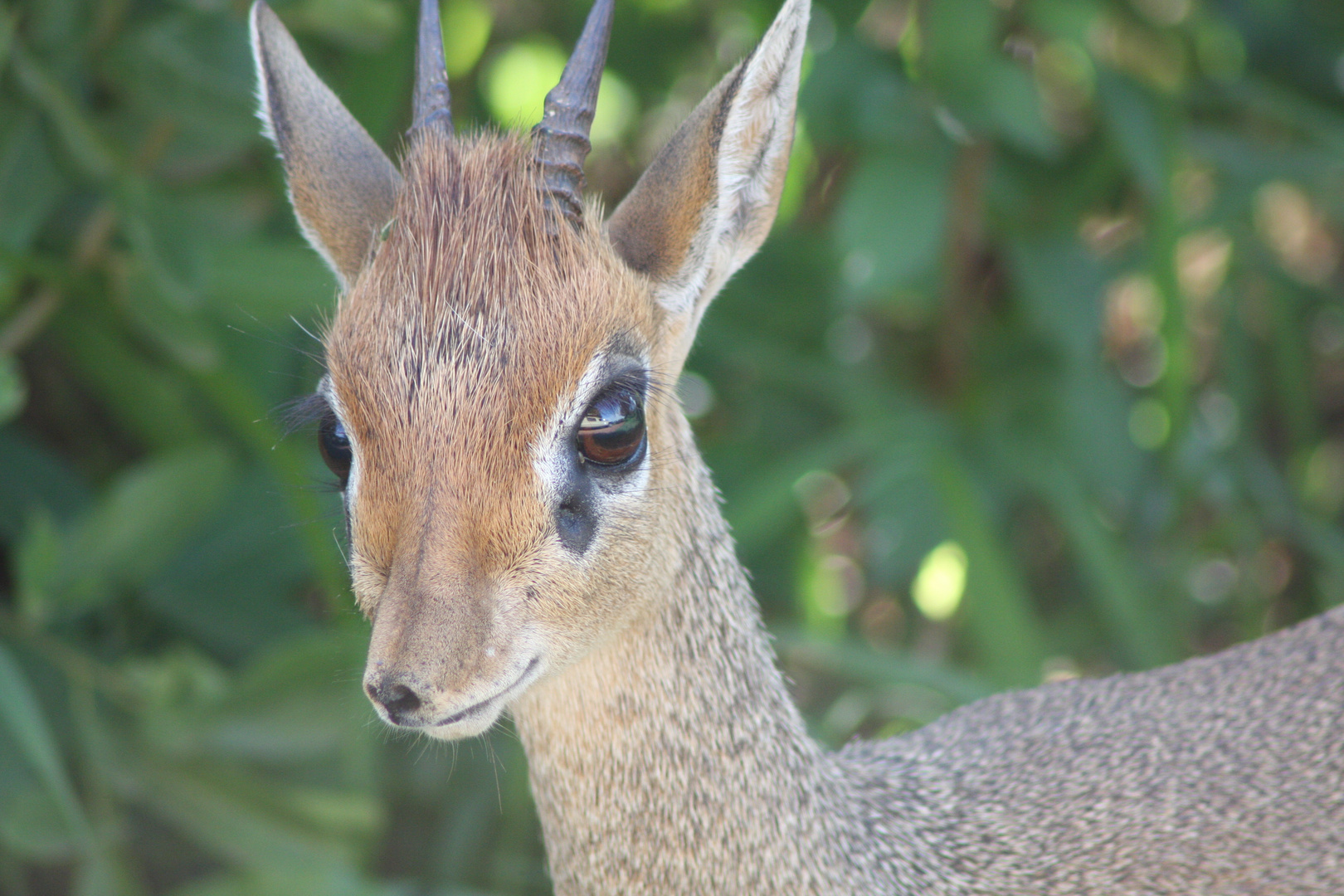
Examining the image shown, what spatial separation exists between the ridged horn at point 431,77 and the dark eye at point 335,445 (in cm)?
42

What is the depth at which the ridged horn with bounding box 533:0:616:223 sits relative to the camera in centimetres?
172

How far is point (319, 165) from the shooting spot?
1.95 metres

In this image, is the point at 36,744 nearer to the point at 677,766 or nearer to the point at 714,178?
the point at 677,766

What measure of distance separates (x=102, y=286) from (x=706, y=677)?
1.92 m

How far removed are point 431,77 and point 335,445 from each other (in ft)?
1.69

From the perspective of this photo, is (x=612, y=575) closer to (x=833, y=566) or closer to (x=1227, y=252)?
(x=833, y=566)

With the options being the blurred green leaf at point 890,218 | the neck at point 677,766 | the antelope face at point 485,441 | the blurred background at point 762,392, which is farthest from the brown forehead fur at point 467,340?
the blurred green leaf at point 890,218

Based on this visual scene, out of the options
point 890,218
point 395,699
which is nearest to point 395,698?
point 395,699

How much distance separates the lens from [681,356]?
1.96 metres

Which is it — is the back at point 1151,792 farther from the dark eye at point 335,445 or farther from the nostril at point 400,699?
the dark eye at point 335,445

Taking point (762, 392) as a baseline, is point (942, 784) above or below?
above

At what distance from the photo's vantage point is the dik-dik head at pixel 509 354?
1574 mm

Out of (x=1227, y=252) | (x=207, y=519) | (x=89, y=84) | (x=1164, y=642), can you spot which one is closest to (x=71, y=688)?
(x=207, y=519)

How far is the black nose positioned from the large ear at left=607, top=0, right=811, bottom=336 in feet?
2.15
